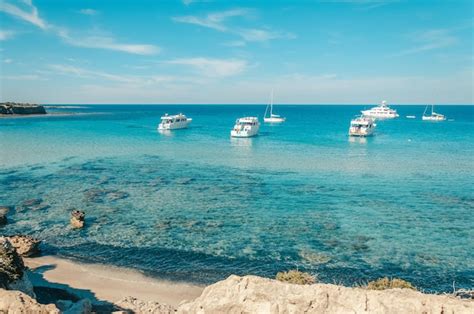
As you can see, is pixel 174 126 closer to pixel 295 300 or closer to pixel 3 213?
pixel 3 213

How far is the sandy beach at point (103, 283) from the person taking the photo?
51.6ft

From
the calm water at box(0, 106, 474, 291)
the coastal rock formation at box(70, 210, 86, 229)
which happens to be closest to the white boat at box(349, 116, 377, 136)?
the calm water at box(0, 106, 474, 291)

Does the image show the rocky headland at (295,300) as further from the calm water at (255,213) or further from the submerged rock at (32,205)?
the submerged rock at (32,205)

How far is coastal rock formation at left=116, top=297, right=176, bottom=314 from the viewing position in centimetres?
1274

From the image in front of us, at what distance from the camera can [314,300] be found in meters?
7.89

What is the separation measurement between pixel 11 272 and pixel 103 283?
5127 millimetres

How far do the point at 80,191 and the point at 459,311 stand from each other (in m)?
31.6

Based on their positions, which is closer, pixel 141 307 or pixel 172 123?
pixel 141 307

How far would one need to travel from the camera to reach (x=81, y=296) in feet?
50.8

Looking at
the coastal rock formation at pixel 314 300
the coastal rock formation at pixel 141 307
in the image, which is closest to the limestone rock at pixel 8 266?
the coastal rock formation at pixel 141 307

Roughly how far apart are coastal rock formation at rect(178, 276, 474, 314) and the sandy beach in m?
7.61

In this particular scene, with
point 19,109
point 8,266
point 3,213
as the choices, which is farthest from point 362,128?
point 19,109

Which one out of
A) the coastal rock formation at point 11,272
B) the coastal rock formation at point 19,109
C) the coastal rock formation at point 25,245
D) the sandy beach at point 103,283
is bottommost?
the sandy beach at point 103,283

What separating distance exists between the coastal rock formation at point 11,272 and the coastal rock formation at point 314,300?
6.98 metres
